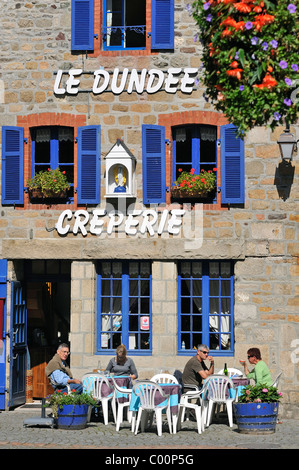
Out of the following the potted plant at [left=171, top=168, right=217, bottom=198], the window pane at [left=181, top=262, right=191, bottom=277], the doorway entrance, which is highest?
the potted plant at [left=171, top=168, right=217, bottom=198]

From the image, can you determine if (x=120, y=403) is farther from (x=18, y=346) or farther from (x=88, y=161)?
(x=88, y=161)

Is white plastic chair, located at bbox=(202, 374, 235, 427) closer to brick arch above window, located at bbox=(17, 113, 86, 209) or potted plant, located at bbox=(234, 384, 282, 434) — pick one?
potted plant, located at bbox=(234, 384, 282, 434)

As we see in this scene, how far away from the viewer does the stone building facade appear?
17375 mm

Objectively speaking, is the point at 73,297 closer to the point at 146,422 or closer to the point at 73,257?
the point at 73,257

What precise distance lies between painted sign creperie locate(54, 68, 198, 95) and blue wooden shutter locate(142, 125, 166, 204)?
72 cm

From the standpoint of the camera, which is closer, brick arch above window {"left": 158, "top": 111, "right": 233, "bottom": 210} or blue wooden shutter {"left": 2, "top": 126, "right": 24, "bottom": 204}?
brick arch above window {"left": 158, "top": 111, "right": 233, "bottom": 210}

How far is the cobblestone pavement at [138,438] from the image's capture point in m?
13.7

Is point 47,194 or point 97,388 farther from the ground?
point 47,194

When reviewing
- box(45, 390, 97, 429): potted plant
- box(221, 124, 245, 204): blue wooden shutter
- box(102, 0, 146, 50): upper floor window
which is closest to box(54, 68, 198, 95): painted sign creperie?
box(102, 0, 146, 50): upper floor window

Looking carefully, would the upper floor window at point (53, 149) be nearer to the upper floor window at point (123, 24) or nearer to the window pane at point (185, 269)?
the upper floor window at point (123, 24)

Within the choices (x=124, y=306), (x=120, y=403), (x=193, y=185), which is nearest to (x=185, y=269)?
(x=124, y=306)

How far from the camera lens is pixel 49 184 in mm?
17828

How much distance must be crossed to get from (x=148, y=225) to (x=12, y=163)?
2.62m

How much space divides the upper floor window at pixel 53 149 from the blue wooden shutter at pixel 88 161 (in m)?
0.36
